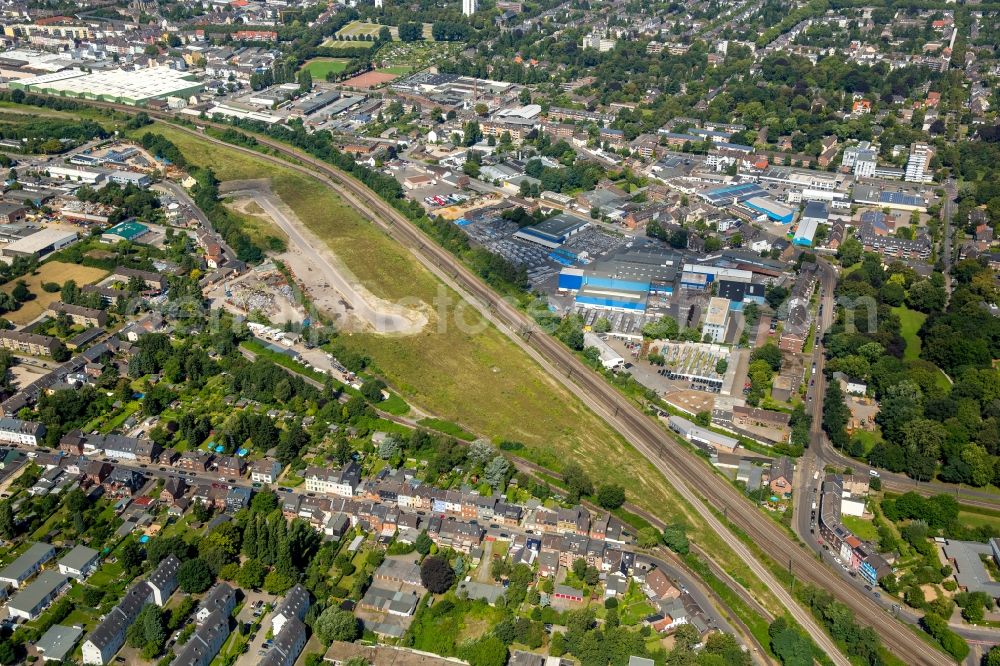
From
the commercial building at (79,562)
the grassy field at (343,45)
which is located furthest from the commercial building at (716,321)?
the grassy field at (343,45)

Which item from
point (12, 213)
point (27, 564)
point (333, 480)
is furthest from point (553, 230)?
point (27, 564)

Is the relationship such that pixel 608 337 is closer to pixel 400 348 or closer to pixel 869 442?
pixel 400 348

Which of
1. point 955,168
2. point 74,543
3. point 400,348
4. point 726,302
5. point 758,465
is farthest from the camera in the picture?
point 955,168

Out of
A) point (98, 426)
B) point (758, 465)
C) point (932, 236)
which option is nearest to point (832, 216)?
point (932, 236)

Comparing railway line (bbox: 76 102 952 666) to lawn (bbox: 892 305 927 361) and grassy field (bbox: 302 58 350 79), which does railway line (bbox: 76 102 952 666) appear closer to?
lawn (bbox: 892 305 927 361)

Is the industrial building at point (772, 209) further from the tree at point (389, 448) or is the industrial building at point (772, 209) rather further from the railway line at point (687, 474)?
the tree at point (389, 448)

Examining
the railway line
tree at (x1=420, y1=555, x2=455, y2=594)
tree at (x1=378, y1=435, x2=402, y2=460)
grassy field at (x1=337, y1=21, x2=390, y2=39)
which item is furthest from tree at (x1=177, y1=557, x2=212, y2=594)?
grassy field at (x1=337, y1=21, x2=390, y2=39)
